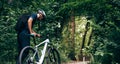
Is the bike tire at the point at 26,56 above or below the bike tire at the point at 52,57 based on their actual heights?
above

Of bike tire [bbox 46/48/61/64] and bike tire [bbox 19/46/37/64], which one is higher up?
bike tire [bbox 19/46/37/64]

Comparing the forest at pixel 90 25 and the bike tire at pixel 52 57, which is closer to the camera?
the bike tire at pixel 52 57

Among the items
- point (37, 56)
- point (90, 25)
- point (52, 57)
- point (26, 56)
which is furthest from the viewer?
point (90, 25)

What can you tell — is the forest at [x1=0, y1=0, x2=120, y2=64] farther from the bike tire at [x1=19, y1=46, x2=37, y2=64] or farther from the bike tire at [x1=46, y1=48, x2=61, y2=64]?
the bike tire at [x1=19, y1=46, x2=37, y2=64]

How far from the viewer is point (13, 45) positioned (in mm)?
12031

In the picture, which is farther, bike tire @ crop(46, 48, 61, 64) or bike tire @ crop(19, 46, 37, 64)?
bike tire @ crop(46, 48, 61, 64)

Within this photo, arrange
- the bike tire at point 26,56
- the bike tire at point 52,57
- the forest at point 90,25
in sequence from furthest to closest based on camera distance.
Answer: the forest at point 90,25, the bike tire at point 52,57, the bike tire at point 26,56

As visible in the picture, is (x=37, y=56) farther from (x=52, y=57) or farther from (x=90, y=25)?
(x=90, y=25)

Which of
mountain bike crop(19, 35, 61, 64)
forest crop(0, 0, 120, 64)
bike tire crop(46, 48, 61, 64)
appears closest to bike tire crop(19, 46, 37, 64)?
mountain bike crop(19, 35, 61, 64)

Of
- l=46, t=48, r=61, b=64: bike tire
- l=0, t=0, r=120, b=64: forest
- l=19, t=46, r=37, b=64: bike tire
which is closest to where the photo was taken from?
l=19, t=46, r=37, b=64: bike tire

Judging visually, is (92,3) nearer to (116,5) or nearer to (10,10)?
(116,5)

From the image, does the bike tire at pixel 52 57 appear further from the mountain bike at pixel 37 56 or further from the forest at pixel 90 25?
the forest at pixel 90 25

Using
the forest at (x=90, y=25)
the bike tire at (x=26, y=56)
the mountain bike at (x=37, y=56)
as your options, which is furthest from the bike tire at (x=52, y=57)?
the forest at (x=90, y=25)

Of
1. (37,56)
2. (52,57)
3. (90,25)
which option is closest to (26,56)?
(37,56)
